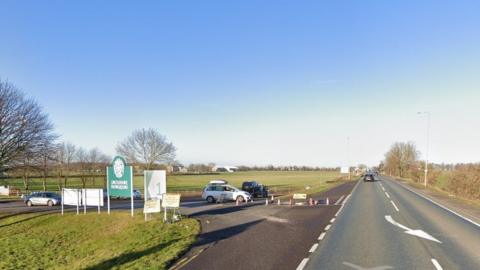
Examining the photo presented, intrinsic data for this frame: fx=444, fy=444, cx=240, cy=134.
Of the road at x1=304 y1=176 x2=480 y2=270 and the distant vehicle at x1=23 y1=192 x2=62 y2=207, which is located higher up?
the road at x1=304 y1=176 x2=480 y2=270

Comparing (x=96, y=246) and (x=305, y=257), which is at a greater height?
(x=305, y=257)

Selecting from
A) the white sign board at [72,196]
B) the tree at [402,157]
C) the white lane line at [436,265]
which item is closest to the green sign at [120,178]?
the white sign board at [72,196]

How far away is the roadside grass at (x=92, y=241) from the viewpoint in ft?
45.5

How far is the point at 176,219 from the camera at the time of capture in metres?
21.5

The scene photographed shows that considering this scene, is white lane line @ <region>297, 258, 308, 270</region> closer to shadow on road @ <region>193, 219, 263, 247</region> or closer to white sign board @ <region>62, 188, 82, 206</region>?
shadow on road @ <region>193, 219, 263, 247</region>

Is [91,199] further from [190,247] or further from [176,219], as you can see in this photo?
[190,247]

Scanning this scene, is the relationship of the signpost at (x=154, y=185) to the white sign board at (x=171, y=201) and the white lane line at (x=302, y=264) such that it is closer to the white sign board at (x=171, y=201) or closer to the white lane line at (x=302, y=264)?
the white sign board at (x=171, y=201)

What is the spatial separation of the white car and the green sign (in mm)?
14283

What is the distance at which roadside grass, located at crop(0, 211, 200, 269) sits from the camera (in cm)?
1386

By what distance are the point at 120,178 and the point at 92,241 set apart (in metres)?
4.40

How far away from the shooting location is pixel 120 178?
25922 millimetres

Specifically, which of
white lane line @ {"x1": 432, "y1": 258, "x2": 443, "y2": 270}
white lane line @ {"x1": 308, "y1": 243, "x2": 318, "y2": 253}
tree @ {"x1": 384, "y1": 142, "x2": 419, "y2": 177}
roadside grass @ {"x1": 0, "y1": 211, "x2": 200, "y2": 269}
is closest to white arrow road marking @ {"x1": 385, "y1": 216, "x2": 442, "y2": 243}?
white lane line @ {"x1": 432, "y1": 258, "x2": 443, "y2": 270}

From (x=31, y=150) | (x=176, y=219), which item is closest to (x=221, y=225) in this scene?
(x=176, y=219)

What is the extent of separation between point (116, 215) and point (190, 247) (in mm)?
14574
